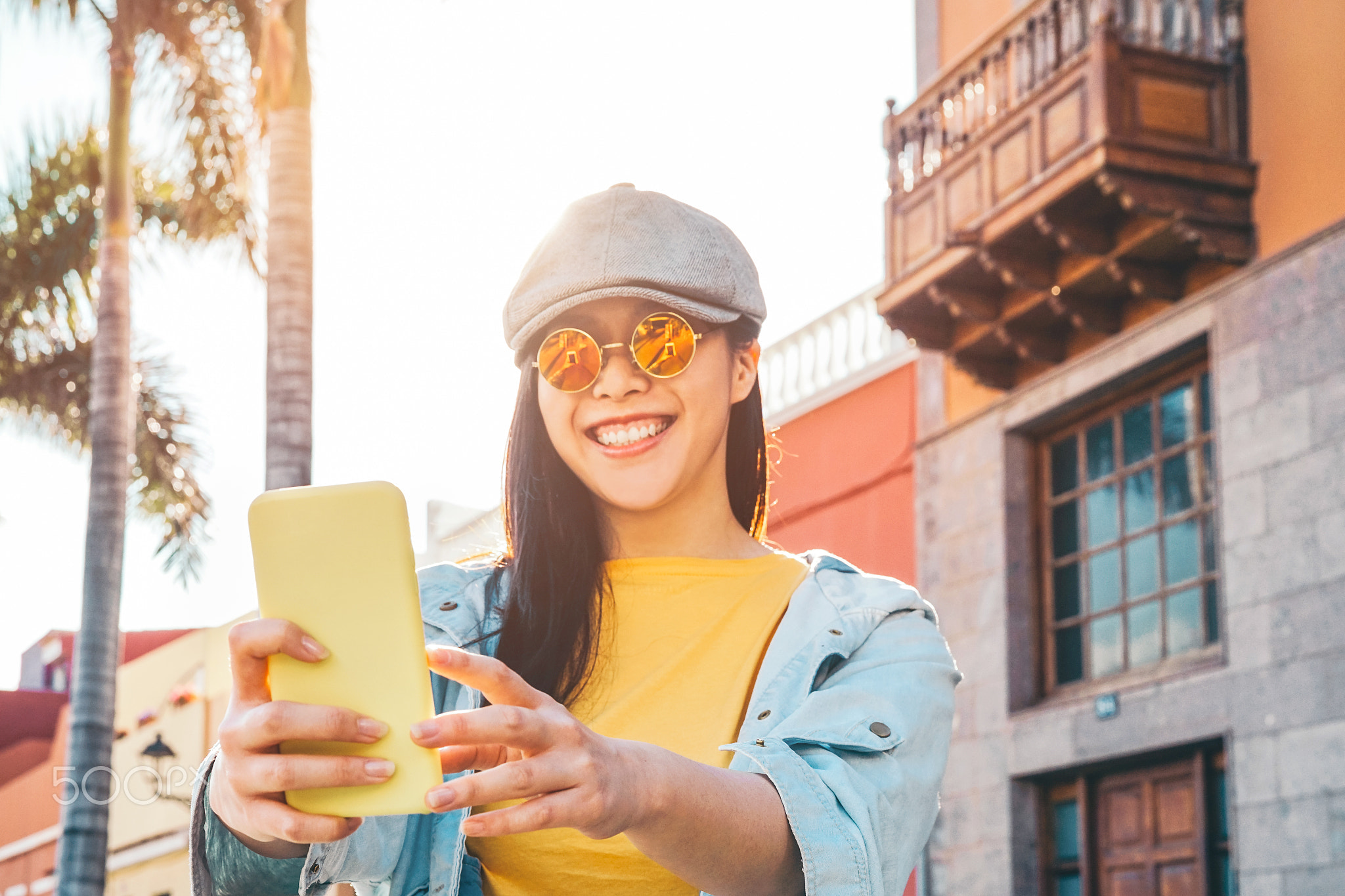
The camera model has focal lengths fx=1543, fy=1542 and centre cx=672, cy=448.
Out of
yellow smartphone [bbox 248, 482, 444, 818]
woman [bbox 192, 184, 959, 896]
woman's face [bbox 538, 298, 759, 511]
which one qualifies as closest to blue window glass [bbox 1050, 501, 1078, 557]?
woman [bbox 192, 184, 959, 896]

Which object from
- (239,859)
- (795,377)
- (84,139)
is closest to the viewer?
(239,859)

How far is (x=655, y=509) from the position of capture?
7.79 ft

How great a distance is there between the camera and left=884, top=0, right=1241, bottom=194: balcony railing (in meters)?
9.51

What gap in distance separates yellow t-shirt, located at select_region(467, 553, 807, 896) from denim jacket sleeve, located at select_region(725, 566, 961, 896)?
11cm

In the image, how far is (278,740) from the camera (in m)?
1.51

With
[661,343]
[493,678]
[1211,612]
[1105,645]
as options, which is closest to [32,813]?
[1105,645]

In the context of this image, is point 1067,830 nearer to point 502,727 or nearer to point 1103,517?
point 1103,517

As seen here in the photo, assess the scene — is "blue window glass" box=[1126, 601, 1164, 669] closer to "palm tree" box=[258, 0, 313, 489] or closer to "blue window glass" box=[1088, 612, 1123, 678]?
"blue window glass" box=[1088, 612, 1123, 678]

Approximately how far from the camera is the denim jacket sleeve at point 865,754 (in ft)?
5.71

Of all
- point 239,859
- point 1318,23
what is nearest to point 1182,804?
point 1318,23

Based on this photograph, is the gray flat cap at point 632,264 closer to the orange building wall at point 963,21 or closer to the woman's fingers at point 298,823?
the woman's fingers at point 298,823

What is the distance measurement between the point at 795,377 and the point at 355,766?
12.2 m

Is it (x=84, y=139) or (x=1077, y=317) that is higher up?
(x=84, y=139)

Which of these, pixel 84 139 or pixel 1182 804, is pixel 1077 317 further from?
pixel 84 139
